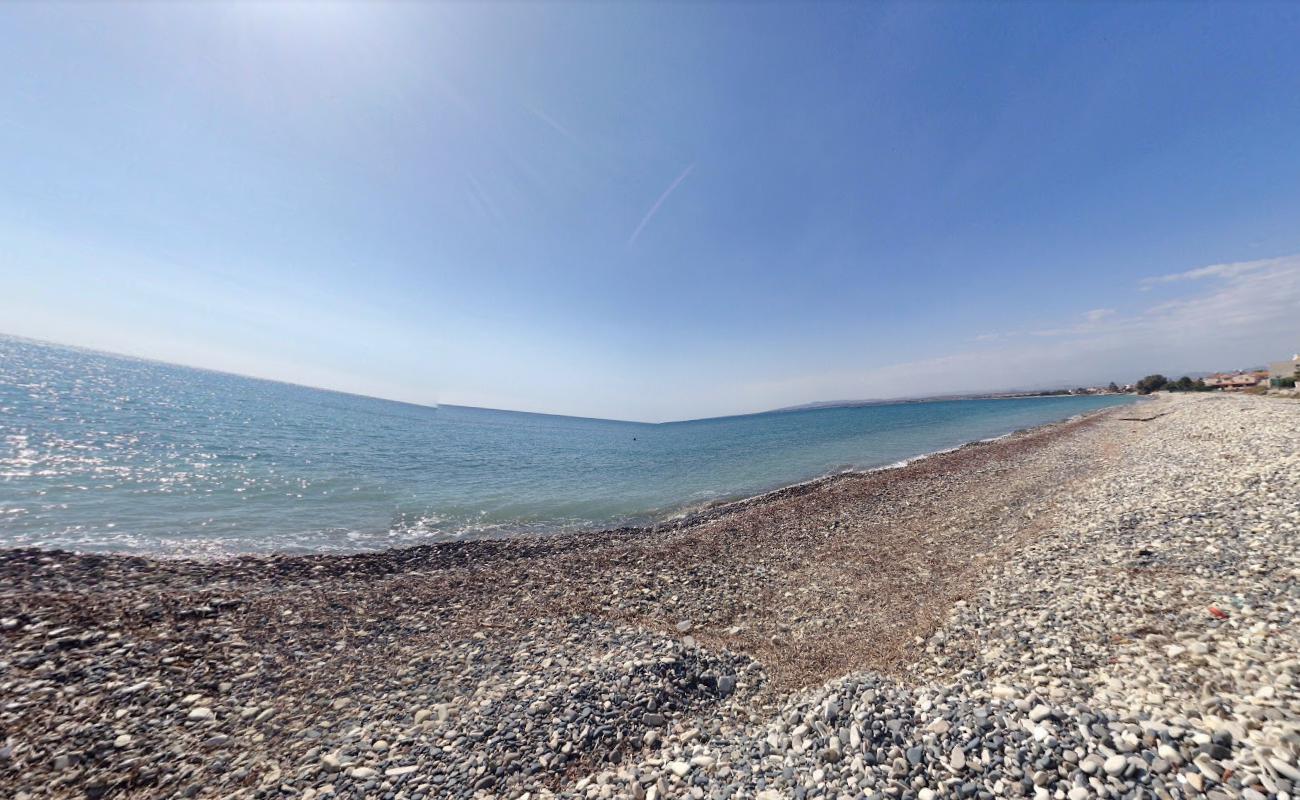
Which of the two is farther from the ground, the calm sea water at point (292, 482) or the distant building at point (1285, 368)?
the distant building at point (1285, 368)

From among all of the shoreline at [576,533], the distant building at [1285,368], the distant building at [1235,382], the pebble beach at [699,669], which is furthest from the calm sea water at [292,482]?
the distant building at [1235,382]

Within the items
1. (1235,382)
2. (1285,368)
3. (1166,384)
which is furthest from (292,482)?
(1166,384)

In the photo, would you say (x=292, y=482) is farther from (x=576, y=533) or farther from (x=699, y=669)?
(x=699, y=669)

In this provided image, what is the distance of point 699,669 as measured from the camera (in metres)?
6.77

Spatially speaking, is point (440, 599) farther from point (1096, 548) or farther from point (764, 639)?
point (1096, 548)

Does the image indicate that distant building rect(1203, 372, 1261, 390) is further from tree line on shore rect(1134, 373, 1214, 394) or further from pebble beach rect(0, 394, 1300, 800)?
pebble beach rect(0, 394, 1300, 800)

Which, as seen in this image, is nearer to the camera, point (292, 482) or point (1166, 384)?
point (292, 482)

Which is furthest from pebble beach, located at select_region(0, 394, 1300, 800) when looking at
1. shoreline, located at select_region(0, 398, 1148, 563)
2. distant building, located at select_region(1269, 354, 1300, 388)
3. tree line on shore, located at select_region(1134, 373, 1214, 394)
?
tree line on shore, located at select_region(1134, 373, 1214, 394)

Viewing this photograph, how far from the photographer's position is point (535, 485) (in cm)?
2744

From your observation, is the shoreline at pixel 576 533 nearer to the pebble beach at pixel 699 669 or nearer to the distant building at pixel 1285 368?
the pebble beach at pixel 699 669

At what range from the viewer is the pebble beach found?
446cm

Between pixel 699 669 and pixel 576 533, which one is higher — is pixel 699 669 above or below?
above

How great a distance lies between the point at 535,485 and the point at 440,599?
17536mm

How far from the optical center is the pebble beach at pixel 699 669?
446cm
